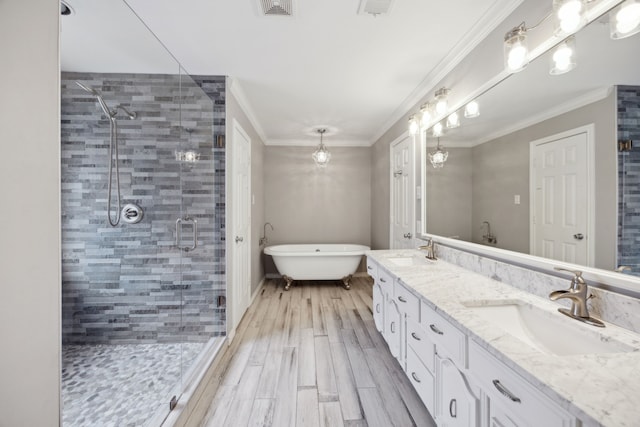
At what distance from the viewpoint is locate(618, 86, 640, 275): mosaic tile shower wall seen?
36.4 inches

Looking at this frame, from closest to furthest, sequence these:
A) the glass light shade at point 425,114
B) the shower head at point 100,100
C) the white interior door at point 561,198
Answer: the white interior door at point 561,198, the shower head at point 100,100, the glass light shade at point 425,114

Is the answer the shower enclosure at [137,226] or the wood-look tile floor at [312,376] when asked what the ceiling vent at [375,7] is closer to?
the shower enclosure at [137,226]

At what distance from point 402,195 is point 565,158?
1.94 m

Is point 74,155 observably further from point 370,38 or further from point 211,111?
point 370,38

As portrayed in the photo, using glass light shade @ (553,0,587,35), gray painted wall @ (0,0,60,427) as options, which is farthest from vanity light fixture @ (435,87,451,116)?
gray painted wall @ (0,0,60,427)

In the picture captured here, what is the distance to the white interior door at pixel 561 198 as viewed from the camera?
109cm

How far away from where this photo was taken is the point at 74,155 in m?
1.78

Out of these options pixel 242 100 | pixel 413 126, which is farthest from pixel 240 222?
pixel 413 126

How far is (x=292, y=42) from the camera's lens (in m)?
1.84

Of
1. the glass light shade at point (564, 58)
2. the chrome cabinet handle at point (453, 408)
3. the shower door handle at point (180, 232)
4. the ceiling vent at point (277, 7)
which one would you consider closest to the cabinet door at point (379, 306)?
the chrome cabinet handle at point (453, 408)

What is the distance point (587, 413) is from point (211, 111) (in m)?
2.73

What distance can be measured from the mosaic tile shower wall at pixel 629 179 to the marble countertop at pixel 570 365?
29cm

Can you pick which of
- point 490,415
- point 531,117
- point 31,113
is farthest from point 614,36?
point 31,113

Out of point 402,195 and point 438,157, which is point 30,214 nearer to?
point 438,157
